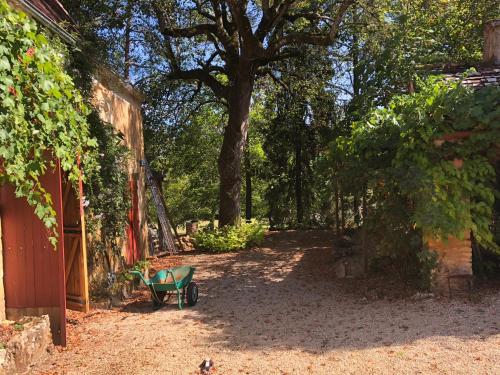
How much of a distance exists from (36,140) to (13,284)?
8.88 ft

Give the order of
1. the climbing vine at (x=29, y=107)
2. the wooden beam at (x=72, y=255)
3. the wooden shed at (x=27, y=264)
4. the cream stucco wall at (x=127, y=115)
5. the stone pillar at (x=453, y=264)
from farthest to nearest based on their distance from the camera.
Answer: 1. the cream stucco wall at (x=127, y=115)
2. the stone pillar at (x=453, y=264)
3. the wooden beam at (x=72, y=255)
4. the wooden shed at (x=27, y=264)
5. the climbing vine at (x=29, y=107)

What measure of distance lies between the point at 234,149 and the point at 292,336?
976cm

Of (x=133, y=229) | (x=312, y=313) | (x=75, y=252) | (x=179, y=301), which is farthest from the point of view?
(x=133, y=229)

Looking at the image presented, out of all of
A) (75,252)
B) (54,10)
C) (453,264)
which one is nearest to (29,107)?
(75,252)

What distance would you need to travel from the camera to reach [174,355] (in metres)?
5.31

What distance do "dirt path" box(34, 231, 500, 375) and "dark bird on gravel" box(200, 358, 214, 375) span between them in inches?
3.9

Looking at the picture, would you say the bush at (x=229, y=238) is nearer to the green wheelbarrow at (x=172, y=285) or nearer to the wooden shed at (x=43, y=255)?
the green wheelbarrow at (x=172, y=285)

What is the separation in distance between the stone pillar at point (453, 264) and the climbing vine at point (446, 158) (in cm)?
24

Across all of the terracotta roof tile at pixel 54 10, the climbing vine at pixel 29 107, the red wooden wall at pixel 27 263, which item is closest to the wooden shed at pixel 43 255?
the red wooden wall at pixel 27 263

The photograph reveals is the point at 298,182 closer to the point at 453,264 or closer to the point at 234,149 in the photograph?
the point at 234,149

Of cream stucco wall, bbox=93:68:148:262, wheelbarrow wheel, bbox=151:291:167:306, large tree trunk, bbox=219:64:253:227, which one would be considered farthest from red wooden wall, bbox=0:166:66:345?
large tree trunk, bbox=219:64:253:227

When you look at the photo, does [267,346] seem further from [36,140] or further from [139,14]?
[139,14]

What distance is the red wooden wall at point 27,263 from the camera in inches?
235

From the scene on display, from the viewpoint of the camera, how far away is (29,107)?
4219 millimetres
